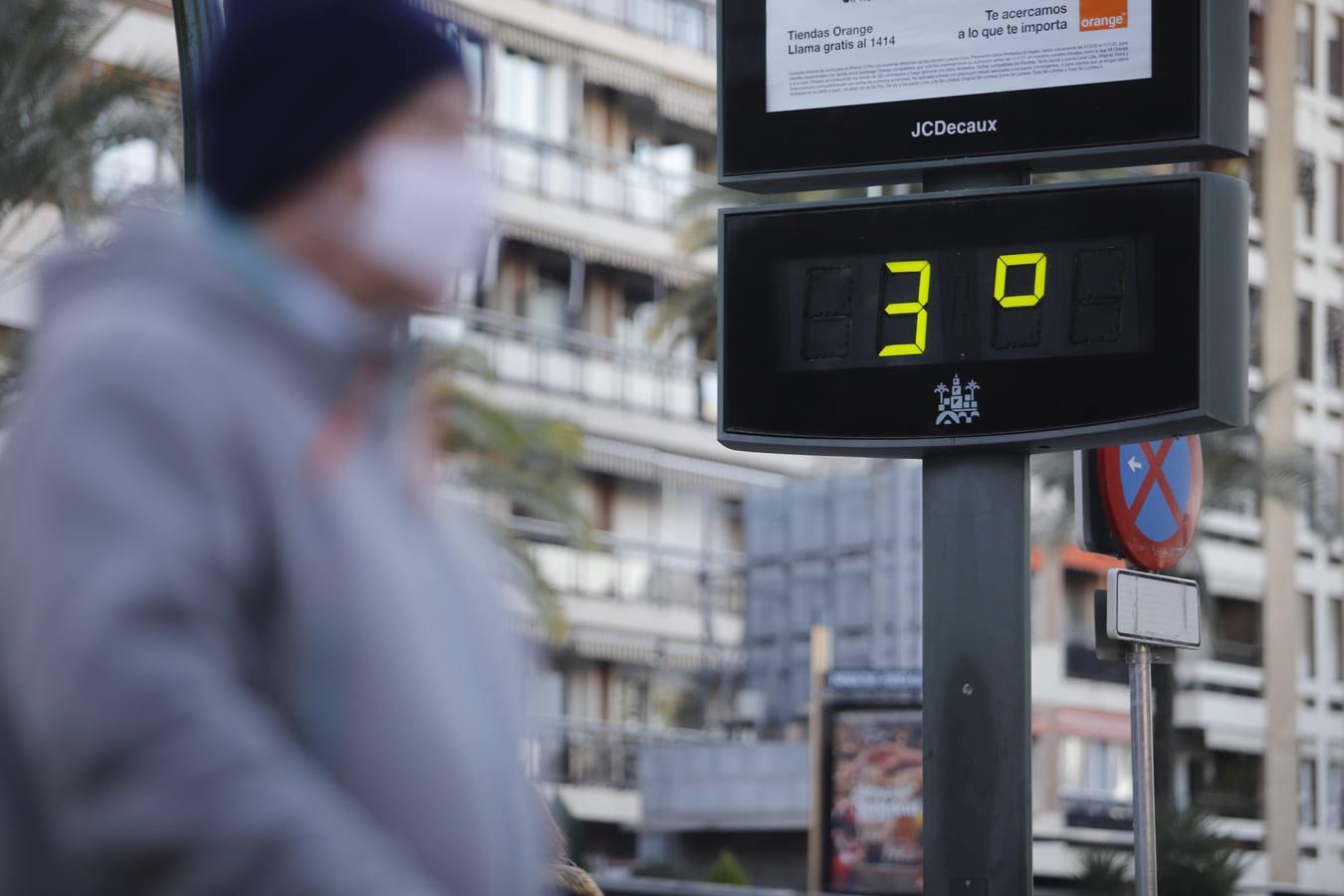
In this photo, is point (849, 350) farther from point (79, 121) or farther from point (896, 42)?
point (79, 121)

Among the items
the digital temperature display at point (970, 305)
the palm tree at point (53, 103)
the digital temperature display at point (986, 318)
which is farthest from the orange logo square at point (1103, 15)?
the palm tree at point (53, 103)

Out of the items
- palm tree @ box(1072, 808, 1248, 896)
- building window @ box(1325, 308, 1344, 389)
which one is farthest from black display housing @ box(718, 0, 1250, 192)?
building window @ box(1325, 308, 1344, 389)

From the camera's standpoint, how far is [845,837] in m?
27.8

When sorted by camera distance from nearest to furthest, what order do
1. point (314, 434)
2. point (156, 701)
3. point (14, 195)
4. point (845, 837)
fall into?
point (156, 701) → point (314, 434) → point (14, 195) → point (845, 837)

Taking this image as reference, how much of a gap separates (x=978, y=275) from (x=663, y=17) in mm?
38297

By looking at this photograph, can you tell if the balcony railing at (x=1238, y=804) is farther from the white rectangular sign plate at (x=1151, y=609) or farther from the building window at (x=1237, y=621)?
the white rectangular sign plate at (x=1151, y=609)

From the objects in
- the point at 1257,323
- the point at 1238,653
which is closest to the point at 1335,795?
the point at 1238,653

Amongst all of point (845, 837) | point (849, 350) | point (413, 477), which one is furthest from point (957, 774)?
point (845, 837)

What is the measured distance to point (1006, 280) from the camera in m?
7.29

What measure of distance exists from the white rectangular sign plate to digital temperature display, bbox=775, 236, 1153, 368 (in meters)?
1.00

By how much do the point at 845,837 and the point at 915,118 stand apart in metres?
20.9

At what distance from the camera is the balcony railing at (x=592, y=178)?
42.5 meters

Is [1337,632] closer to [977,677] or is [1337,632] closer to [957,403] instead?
[977,677]

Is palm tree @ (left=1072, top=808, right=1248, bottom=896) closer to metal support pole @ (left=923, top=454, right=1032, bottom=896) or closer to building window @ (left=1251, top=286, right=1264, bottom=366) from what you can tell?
metal support pole @ (left=923, top=454, right=1032, bottom=896)
